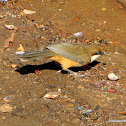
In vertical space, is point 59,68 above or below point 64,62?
below

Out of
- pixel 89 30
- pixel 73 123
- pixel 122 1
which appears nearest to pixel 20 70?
pixel 73 123

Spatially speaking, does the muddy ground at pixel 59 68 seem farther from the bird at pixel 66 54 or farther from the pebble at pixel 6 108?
the bird at pixel 66 54

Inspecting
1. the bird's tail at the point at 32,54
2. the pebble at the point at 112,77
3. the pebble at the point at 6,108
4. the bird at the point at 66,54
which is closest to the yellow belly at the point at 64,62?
the bird at the point at 66,54

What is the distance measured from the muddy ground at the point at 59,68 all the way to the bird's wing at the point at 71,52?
1.48 ft

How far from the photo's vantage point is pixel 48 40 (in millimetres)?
7500

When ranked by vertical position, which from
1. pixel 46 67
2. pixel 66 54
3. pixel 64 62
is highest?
pixel 66 54

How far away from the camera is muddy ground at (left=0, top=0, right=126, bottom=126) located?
4348mm

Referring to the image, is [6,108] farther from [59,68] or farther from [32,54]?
[59,68]

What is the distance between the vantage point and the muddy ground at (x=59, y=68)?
4.35 meters

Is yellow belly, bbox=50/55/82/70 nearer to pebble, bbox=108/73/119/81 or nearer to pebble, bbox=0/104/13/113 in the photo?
pebble, bbox=108/73/119/81

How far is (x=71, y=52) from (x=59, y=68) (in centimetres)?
59

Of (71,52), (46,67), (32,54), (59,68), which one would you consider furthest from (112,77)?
(32,54)

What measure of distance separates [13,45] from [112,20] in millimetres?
4758

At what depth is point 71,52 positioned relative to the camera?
603 cm
